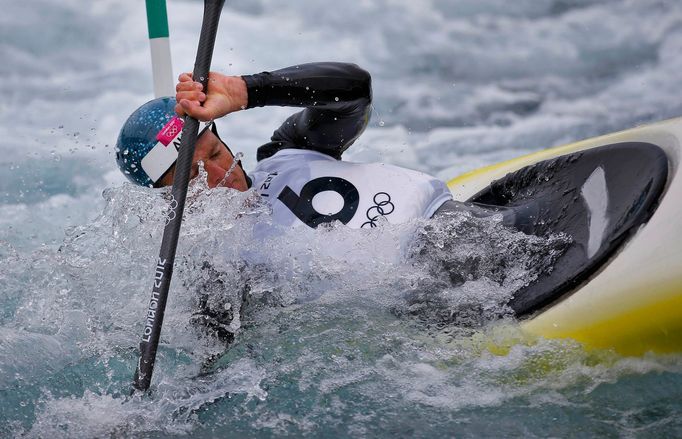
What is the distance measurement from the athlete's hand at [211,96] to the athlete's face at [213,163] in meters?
0.15

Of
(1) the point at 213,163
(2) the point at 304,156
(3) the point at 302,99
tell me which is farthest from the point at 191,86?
(2) the point at 304,156

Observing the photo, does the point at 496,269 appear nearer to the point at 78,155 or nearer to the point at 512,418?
the point at 512,418

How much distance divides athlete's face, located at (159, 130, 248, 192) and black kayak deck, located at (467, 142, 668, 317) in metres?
0.84

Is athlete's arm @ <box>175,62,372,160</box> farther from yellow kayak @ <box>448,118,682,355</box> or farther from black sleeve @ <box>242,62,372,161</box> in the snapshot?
yellow kayak @ <box>448,118,682,355</box>

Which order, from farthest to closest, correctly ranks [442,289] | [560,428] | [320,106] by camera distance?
[320,106]
[442,289]
[560,428]

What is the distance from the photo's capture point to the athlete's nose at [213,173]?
221 centimetres

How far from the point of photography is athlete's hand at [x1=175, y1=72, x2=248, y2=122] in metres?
1.98

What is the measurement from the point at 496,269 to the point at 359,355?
50 cm

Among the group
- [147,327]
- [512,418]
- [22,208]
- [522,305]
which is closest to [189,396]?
[147,327]

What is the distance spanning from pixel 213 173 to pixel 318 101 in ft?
1.27

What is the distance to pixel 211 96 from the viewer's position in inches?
80.1

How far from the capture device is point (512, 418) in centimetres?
167

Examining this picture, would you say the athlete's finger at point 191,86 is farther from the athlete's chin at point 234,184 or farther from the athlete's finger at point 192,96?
the athlete's chin at point 234,184

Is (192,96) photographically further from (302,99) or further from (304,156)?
(304,156)
